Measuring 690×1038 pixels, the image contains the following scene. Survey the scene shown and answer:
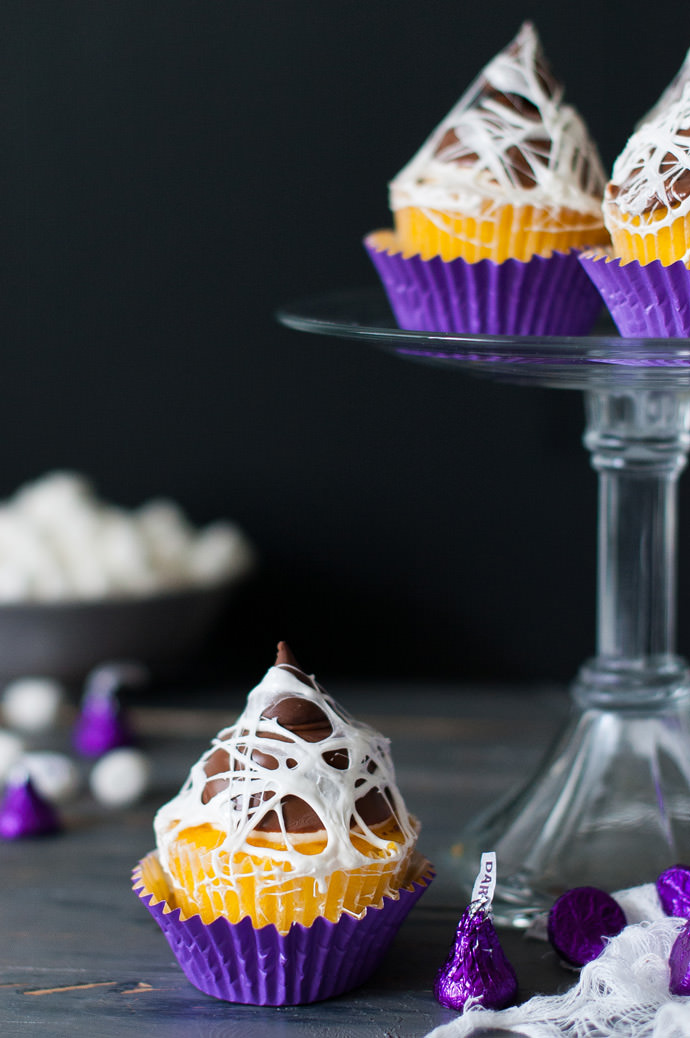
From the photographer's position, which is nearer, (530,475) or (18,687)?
(18,687)

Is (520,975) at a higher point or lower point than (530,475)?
lower

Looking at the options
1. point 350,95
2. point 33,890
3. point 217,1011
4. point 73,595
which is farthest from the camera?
point 350,95

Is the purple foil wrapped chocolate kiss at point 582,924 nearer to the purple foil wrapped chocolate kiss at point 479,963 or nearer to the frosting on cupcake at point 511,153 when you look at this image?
the purple foil wrapped chocolate kiss at point 479,963

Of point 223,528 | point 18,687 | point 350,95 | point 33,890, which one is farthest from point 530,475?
point 33,890

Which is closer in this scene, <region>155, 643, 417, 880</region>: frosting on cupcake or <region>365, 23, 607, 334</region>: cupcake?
<region>155, 643, 417, 880</region>: frosting on cupcake

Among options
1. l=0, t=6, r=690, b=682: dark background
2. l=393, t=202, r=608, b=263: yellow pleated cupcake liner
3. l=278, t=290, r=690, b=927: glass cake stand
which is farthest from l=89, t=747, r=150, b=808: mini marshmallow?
l=393, t=202, r=608, b=263: yellow pleated cupcake liner

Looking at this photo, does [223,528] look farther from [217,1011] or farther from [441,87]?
[217,1011]

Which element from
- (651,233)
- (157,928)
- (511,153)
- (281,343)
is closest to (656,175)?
(651,233)

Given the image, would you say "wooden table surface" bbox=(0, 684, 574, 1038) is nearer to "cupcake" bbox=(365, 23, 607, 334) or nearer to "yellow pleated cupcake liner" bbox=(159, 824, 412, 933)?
"yellow pleated cupcake liner" bbox=(159, 824, 412, 933)
